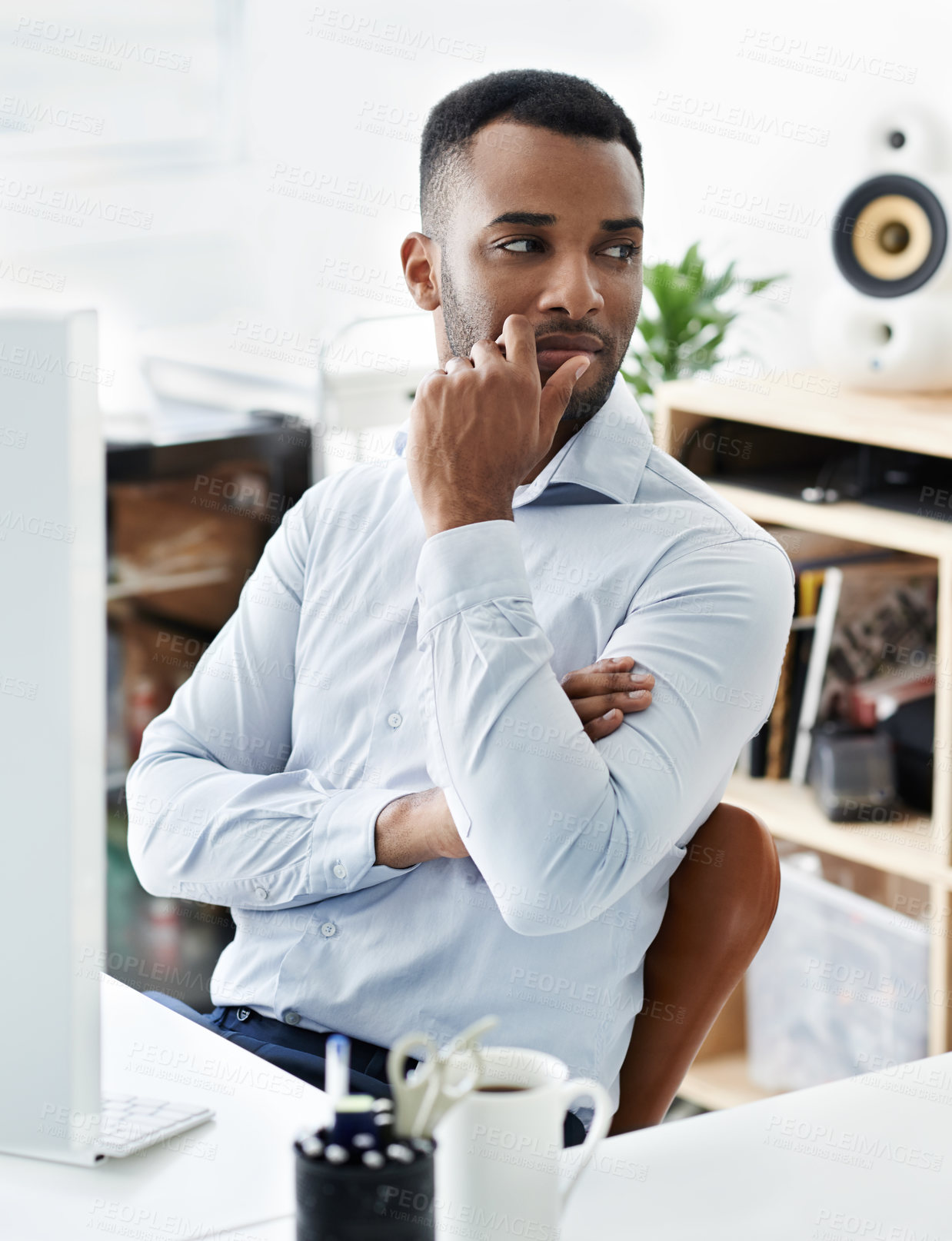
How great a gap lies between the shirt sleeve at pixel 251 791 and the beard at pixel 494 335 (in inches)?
9.6

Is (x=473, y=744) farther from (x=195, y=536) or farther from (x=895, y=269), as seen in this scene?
(x=195, y=536)

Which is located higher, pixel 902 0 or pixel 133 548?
pixel 902 0

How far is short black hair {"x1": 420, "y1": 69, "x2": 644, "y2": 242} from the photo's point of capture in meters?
1.36

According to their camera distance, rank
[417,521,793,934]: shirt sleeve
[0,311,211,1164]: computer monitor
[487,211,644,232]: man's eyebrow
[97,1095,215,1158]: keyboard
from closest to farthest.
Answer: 1. [0,311,211,1164]: computer monitor
2. [97,1095,215,1158]: keyboard
3. [417,521,793,934]: shirt sleeve
4. [487,211,644,232]: man's eyebrow

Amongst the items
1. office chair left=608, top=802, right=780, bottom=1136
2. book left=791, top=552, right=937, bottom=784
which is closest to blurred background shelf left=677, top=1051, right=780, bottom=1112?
book left=791, top=552, right=937, bottom=784

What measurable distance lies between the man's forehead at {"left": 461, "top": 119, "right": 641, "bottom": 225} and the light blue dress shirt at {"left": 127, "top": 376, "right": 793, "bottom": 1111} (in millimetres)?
205

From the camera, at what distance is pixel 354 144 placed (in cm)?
297

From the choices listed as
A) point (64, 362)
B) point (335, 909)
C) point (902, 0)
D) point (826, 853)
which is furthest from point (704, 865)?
point (902, 0)

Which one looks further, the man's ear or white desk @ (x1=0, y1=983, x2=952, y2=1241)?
the man's ear

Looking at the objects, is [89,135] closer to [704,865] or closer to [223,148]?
[223,148]

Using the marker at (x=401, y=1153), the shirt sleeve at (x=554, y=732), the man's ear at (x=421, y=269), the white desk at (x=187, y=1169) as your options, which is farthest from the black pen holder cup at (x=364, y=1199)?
the man's ear at (x=421, y=269)

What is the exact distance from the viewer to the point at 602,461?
4.55 ft

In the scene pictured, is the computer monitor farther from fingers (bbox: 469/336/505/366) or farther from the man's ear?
the man's ear

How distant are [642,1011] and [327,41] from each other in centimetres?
224
